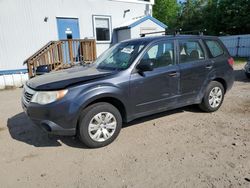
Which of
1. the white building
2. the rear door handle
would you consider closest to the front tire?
the rear door handle

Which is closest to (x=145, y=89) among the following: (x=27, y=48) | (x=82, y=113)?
(x=82, y=113)

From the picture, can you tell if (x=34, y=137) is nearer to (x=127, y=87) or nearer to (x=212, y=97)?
(x=127, y=87)

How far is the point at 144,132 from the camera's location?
164 inches

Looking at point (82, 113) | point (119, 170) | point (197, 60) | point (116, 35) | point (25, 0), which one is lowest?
point (119, 170)

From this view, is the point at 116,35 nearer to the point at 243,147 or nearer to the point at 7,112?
the point at 7,112

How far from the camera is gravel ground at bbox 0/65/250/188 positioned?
9.24 feet

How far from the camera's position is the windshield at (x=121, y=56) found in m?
3.99

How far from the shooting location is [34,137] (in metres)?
4.17

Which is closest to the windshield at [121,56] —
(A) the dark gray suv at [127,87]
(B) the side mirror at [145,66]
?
(A) the dark gray suv at [127,87]

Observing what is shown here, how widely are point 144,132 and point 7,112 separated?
149 inches

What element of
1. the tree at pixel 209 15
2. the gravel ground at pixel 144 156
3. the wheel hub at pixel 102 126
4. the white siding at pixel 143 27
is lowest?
the gravel ground at pixel 144 156

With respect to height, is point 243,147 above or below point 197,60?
below

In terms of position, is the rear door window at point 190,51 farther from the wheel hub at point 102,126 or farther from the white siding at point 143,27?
the white siding at point 143,27

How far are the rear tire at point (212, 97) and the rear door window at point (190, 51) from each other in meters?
0.70
